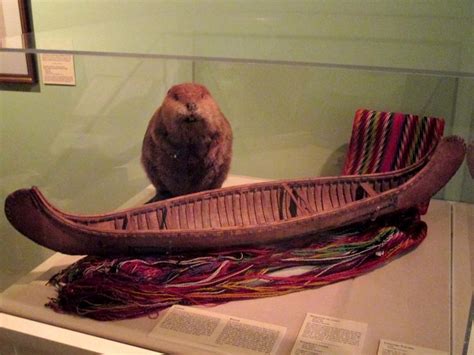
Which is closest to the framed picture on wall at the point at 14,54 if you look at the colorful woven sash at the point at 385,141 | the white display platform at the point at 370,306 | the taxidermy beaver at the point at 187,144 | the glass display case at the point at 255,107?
the glass display case at the point at 255,107

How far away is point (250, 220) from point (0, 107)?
2.62ft

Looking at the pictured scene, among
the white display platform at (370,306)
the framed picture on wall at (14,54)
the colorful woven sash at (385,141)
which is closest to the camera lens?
the white display platform at (370,306)

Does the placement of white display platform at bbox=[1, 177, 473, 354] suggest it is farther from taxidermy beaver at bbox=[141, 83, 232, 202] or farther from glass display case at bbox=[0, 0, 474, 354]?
taxidermy beaver at bbox=[141, 83, 232, 202]

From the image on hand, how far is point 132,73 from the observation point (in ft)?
6.03

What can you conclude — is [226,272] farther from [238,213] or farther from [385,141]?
[385,141]

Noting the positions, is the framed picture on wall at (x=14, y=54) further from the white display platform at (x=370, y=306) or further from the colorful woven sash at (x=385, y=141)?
the colorful woven sash at (x=385, y=141)

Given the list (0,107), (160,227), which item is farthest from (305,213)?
(0,107)

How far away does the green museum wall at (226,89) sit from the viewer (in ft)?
4.86

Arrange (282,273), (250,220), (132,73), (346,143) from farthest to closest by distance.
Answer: (346,143), (132,73), (250,220), (282,273)

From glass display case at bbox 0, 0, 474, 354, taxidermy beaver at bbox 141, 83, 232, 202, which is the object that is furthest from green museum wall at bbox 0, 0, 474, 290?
taxidermy beaver at bbox 141, 83, 232, 202

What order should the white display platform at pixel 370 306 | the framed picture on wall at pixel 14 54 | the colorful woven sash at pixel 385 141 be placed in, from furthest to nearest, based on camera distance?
the colorful woven sash at pixel 385 141
the framed picture on wall at pixel 14 54
the white display platform at pixel 370 306

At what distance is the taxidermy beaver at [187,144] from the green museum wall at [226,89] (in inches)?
5.8

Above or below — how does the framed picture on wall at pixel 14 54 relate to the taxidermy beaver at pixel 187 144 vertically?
above

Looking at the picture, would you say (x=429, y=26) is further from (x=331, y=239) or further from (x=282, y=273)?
(x=282, y=273)
